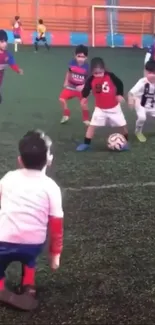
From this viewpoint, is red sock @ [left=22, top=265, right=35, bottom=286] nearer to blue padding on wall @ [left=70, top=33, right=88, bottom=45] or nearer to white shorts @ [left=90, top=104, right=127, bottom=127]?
white shorts @ [left=90, top=104, right=127, bottom=127]

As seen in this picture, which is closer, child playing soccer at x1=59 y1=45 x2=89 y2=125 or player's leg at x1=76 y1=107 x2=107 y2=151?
player's leg at x1=76 y1=107 x2=107 y2=151

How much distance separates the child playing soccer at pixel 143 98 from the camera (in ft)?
25.6

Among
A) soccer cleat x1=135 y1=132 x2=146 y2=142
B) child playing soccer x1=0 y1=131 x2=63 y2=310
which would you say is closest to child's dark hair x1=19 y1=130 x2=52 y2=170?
child playing soccer x1=0 y1=131 x2=63 y2=310

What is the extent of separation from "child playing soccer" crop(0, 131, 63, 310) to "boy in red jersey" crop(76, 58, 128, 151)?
3.86 meters

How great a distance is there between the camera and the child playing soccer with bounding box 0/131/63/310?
328 cm

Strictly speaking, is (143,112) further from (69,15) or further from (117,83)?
(69,15)

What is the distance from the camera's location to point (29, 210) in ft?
10.9

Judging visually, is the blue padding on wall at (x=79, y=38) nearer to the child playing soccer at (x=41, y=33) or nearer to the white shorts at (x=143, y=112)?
the child playing soccer at (x=41, y=33)

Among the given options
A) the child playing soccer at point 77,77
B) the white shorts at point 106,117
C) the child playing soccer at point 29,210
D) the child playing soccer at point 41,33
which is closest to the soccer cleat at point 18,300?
the child playing soccer at point 29,210

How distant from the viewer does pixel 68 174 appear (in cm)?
606

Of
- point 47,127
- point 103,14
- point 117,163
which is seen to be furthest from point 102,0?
point 117,163

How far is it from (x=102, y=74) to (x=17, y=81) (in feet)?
20.5

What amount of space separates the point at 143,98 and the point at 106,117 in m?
0.86

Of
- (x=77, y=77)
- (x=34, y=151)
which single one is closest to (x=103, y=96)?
(x=77, y=77)
